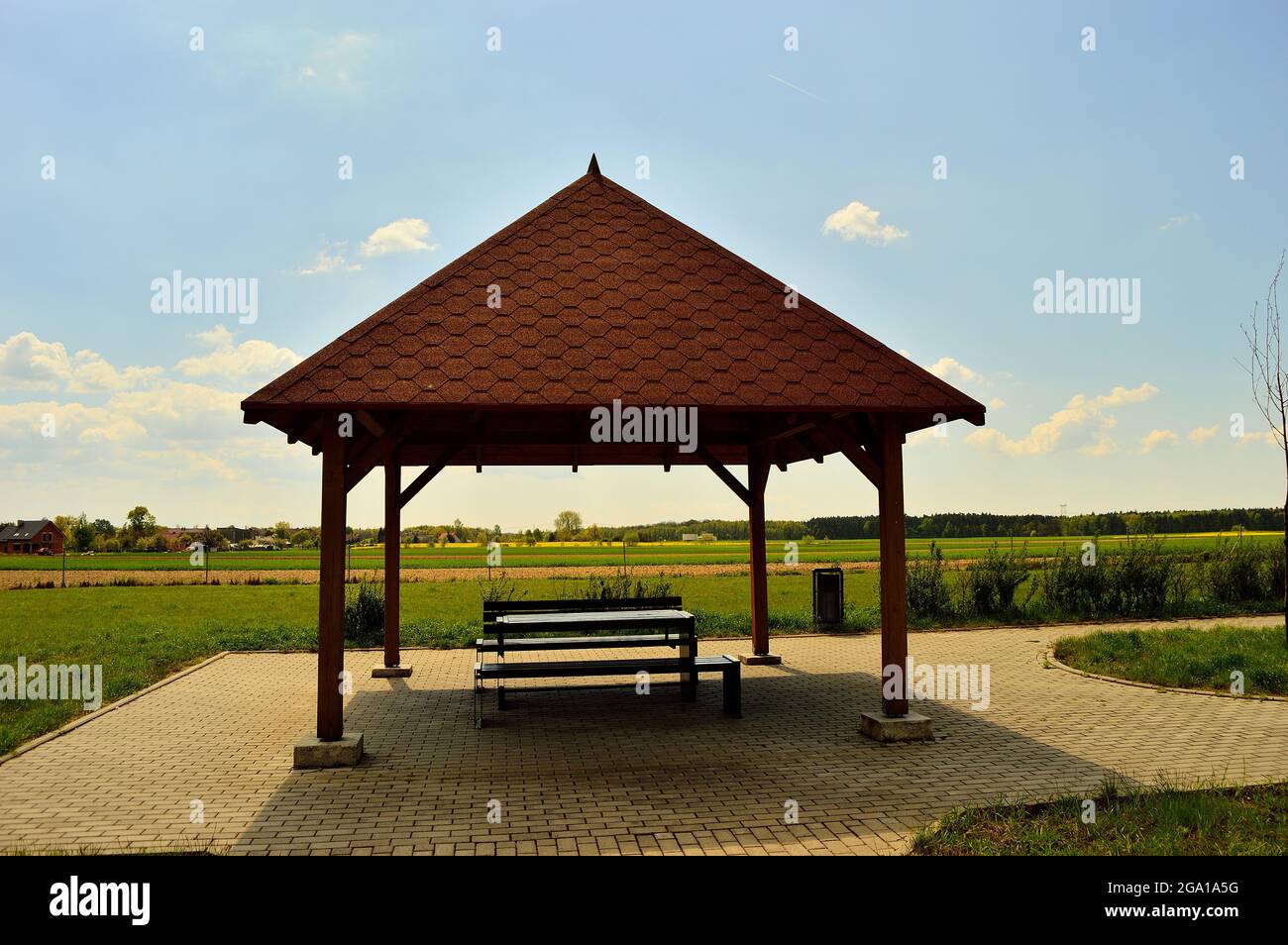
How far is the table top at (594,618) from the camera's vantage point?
915 centimetres

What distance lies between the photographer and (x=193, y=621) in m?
19.4

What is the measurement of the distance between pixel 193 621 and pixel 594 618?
13.5m

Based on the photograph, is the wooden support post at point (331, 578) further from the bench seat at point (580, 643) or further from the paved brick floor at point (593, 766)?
the bench seat at point (580, 643)

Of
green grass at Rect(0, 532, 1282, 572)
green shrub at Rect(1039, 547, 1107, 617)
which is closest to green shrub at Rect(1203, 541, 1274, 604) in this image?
green shrub at Rect(1039, 547, 1107, 617)

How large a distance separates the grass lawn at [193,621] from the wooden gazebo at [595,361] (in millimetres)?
4414

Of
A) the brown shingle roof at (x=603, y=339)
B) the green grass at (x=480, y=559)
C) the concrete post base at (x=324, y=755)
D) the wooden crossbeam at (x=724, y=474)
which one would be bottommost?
the green grass at (x=480, y=559)

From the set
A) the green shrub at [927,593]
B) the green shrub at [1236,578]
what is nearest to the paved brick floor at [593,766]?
the green shrub at [927,593]

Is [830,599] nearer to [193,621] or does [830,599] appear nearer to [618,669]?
[618,669]

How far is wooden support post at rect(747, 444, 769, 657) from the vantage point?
11867mm

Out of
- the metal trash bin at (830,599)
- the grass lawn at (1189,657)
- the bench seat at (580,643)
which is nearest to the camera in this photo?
the bench seat at (580,643)

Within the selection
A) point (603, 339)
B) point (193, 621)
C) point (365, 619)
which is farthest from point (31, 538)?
point (603, 339)

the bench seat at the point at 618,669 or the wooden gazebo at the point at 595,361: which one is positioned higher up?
the wooden gazebo at the point at 595,361
